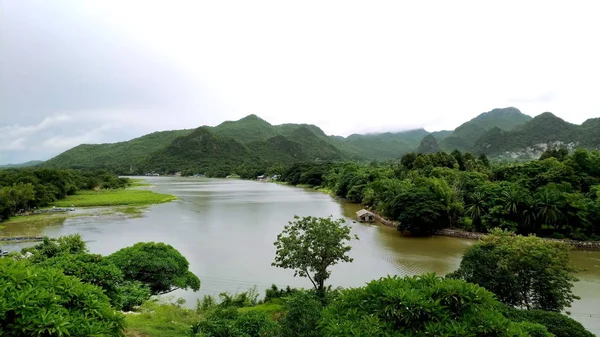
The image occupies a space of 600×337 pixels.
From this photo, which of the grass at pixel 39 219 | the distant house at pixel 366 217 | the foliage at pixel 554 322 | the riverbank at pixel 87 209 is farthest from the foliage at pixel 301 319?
the grass at pixel 39 219

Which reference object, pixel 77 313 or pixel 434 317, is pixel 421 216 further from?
pixel 77 313

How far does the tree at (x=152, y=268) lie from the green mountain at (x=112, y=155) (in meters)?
147

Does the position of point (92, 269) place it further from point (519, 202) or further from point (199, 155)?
point (199, 155)

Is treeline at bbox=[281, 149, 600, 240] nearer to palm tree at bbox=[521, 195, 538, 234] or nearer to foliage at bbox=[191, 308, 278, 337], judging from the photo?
palm tree at bbox=[521, 195, 538, 234]

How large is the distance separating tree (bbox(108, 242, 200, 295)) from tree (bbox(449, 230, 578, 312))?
35.1 ft

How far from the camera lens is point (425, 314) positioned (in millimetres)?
4805

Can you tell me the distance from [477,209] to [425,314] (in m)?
29.0

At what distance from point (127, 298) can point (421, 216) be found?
79.5ft

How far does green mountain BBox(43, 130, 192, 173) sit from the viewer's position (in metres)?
161

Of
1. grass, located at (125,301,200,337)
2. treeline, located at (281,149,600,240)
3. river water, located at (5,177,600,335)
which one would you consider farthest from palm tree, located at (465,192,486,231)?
grass, located at (125,301,200,337)

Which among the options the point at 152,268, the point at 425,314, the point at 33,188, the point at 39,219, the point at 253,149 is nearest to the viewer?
the point at 425,314

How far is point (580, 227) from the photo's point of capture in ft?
87.1

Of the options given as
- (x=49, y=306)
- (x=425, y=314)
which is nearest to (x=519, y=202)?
(x=425, y=314)

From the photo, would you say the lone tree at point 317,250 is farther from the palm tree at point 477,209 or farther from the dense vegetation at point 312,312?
the palm tree at point 477,209
